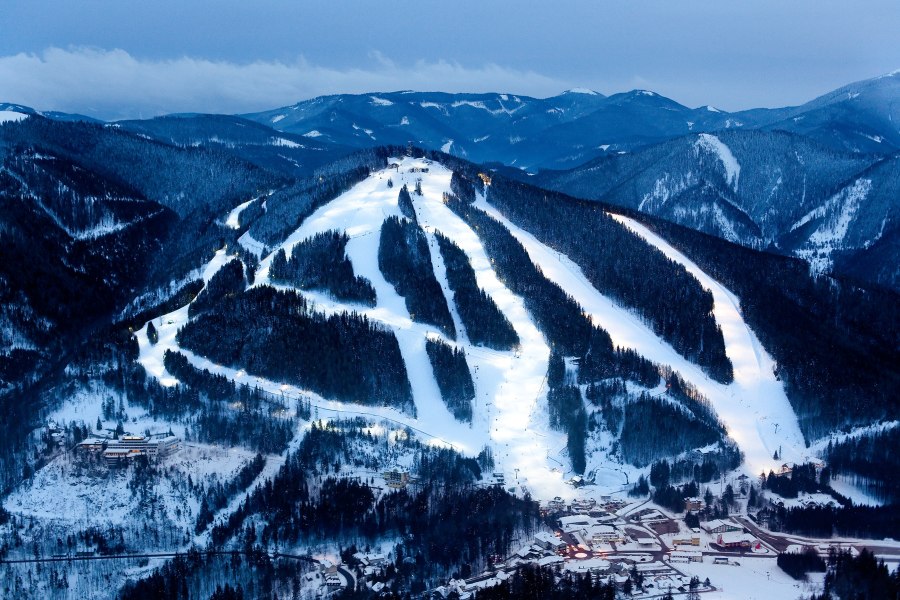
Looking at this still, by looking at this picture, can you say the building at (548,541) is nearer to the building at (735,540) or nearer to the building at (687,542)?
the building at (687,542)

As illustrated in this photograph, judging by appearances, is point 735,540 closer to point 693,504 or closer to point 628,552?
point 693,504

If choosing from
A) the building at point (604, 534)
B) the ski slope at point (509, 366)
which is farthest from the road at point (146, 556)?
the building at point (604, 534)

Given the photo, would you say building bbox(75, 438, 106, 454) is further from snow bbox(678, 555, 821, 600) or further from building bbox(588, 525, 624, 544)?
snow bbox(678, 555, 821, 600)

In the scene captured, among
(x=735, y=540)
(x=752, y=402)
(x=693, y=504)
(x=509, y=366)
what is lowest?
(x=735, y=540)

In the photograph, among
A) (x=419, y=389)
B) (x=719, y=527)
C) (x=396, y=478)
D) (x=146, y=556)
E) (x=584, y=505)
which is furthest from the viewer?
(x=419, y=389)

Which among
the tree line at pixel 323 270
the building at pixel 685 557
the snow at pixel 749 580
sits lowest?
the snow at pixel 749 580

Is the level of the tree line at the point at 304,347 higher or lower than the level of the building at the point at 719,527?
higher

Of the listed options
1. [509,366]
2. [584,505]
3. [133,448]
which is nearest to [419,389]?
[509,366]
